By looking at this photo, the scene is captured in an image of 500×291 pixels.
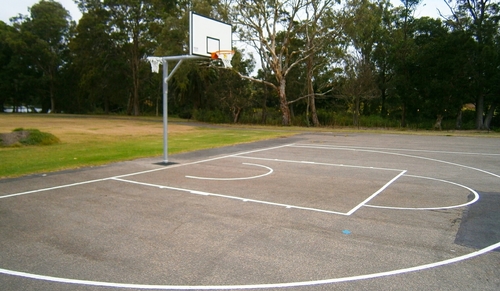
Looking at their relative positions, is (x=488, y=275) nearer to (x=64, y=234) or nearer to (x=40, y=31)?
(x=64, y=234)

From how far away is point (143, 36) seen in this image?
49594mm

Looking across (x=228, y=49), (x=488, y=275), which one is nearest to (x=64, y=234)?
(x=488, y=275)

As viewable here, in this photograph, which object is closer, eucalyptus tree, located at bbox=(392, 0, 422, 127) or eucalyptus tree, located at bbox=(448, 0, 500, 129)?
eucalyptus tree, located at bbox=(448, 0, 500, 129)

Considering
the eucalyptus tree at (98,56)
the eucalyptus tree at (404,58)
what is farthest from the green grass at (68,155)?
the eucalyptus tree at (98,56)

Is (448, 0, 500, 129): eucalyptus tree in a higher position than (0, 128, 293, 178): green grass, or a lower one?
higher

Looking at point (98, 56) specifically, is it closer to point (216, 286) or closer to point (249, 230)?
point (249, 230)

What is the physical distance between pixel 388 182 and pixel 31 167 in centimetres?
1074

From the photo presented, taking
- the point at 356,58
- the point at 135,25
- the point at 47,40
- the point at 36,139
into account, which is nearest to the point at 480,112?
the point at 356,58

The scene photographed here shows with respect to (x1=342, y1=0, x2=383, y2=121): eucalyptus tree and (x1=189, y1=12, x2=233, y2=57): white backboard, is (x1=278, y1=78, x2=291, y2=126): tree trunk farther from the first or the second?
(x1=189, y1=12, x2=233, y2=57): white backboard

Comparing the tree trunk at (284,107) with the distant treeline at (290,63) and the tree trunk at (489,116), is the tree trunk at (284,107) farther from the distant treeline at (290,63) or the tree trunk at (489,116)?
the tree trunk at (489,116)

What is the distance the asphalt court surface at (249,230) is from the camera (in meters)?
4.71

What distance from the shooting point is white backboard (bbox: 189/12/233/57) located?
44.4ft

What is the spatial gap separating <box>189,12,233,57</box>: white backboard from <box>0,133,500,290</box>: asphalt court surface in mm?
4530

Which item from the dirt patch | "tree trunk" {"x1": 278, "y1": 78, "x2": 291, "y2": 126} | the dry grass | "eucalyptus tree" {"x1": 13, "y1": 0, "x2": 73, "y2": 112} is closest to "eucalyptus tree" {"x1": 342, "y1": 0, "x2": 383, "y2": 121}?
"tree trunk" {"x1": 278, "y1": 78, "x2": 291, "y2": 126}
